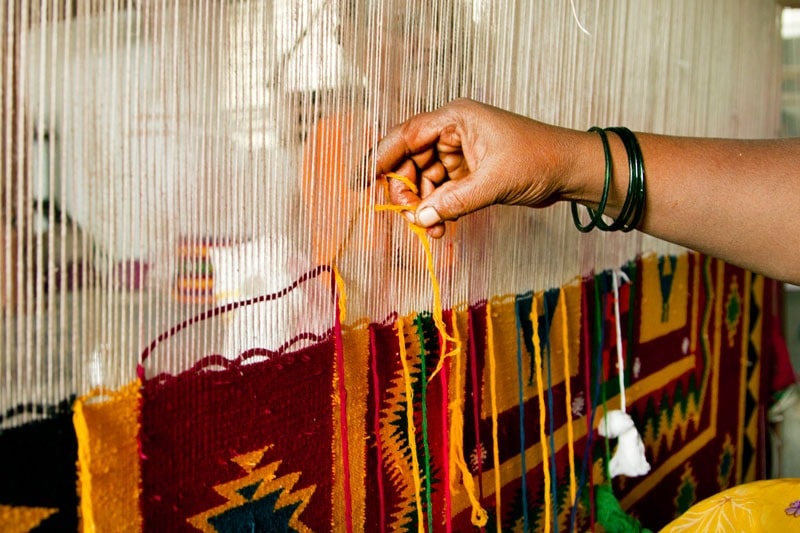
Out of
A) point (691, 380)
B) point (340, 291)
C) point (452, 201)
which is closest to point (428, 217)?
point (452, 201)

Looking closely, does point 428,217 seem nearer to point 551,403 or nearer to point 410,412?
point 410,412

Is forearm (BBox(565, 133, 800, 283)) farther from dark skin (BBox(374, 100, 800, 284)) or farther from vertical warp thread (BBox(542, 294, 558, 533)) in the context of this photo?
vertical warp thread (BBox(542, 294, 558, 533))

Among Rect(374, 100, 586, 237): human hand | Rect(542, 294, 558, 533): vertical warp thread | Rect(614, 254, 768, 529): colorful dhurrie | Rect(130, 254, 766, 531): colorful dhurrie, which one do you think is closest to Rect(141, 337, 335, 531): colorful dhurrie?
Rect(130, 254, 766, 531): colorful dhurrie

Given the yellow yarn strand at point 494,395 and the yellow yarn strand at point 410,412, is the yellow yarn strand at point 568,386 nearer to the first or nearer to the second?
the yellow yarn strand at point 494,395

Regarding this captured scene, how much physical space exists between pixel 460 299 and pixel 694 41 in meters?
1.03

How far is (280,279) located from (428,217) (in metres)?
0.19

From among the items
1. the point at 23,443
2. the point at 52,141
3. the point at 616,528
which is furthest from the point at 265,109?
the point at 616,528

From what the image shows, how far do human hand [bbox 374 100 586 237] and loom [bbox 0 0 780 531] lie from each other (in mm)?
47

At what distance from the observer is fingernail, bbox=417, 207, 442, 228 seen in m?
0.77

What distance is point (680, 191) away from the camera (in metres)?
0.86

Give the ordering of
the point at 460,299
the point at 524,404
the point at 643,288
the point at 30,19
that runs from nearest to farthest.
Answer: the point at 30,19, the point at 460,299, the point at 524,404, the point at 643,288

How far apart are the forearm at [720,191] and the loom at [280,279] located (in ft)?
0.72

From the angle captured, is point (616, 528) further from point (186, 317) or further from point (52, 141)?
point (52, 141)

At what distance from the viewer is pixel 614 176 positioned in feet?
2.83
